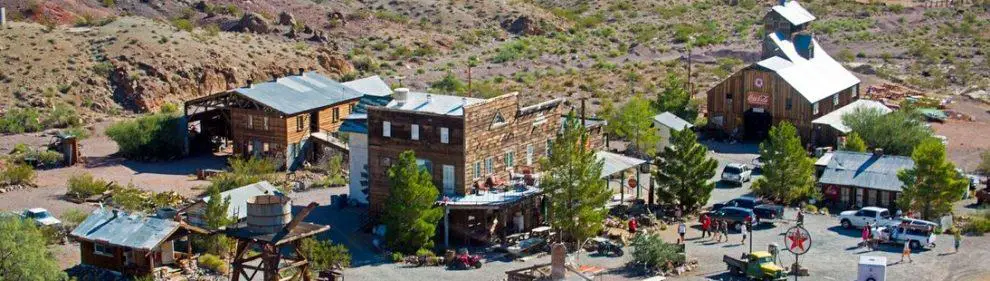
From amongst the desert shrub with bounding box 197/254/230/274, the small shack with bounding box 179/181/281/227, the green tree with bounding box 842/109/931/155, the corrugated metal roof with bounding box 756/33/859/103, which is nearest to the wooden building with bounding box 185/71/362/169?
the small shack with bounding box 179/181/281/227

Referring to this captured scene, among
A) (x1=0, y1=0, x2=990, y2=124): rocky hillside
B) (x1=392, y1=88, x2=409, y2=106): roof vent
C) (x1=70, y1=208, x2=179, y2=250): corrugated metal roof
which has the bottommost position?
(x1=70, y1=208, x2=179, y2=250): corrugated metal roof

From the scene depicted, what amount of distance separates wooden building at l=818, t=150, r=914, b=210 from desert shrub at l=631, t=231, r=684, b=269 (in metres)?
12.6

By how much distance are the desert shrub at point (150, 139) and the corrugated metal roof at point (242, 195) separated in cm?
1474

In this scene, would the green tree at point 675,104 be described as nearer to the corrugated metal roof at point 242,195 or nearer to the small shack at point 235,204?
the corrugated metal roof at point 242,195

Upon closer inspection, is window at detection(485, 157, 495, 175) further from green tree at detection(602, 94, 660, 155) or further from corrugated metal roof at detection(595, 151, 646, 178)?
green tree at detection(602, 94, 660, 155)

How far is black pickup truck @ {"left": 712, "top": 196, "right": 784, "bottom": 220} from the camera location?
59.3m

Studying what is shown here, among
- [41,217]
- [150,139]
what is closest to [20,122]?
[150,139]

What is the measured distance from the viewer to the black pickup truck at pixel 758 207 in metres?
59.3

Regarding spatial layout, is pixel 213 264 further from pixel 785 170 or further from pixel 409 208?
pixel 785 170

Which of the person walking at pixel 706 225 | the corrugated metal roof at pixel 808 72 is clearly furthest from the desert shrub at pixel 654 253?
the corrugated metal roof at pixel 808 72

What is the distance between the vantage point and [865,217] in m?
58.3

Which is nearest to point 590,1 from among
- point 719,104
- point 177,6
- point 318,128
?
point 177,6

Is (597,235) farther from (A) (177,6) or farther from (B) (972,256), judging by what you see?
(A) (177,6)

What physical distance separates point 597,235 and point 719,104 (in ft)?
82.6
